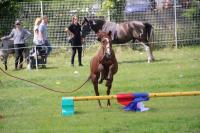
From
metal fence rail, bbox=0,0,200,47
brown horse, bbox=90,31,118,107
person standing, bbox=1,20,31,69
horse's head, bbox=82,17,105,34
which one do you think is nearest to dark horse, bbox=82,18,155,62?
horse's head, bbox=82,17,105,34

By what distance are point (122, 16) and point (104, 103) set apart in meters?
13.1

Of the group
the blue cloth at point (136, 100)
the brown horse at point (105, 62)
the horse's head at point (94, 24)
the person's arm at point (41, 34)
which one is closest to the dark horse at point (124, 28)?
the horse's head at point (94, 24)

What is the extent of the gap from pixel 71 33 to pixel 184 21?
6671 millimetres

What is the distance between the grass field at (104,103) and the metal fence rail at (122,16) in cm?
377

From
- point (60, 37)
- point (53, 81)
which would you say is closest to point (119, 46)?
point (60, 37)

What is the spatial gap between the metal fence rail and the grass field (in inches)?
148

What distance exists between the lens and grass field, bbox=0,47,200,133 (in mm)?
10383

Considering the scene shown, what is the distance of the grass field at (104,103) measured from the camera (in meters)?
10.4

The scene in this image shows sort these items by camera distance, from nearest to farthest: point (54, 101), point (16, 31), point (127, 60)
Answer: point (54, 101) < point (16, 31) < point (127, 60)

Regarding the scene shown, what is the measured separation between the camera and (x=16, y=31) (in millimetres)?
20844

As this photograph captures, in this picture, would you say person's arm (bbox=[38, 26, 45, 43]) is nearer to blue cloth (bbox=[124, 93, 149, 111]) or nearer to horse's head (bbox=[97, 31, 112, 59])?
horse's head (bbox=[97, 31, 112, 59])

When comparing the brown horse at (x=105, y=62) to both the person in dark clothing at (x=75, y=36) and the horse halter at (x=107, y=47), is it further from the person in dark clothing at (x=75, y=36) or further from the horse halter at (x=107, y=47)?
the person in dark clothing at (x=75, y=36)

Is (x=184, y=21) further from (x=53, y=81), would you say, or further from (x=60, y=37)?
(x=53, y=81)

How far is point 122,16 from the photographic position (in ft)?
84.2
